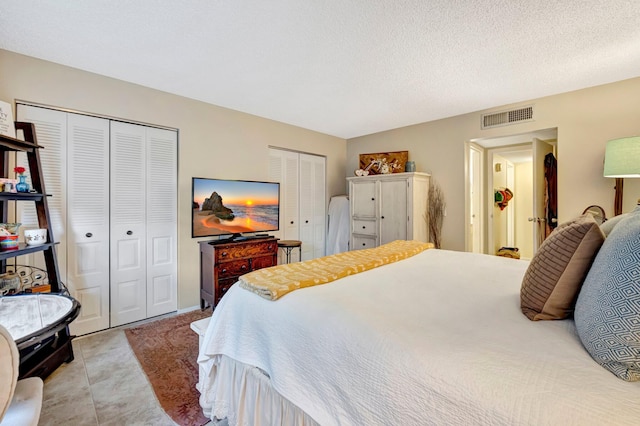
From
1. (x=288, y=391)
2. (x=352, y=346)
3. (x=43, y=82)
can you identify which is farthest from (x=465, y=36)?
(x=43, y=82)

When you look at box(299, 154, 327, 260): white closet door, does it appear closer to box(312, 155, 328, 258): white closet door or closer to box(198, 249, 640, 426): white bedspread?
box(312, 155, 328, 258): white closet door

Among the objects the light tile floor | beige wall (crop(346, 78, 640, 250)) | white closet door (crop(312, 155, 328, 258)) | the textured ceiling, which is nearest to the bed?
the light tile floor

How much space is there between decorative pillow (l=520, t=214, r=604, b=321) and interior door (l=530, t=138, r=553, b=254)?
2714mm

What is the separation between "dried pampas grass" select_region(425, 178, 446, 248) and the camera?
3.97 metres

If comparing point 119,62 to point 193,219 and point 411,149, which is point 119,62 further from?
point 411,149

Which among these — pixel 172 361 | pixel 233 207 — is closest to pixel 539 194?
pixel 233 207

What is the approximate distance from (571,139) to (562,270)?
2849 millimetres

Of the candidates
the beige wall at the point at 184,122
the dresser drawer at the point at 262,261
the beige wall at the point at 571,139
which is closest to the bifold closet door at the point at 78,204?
the beige wall at the point at 184,122

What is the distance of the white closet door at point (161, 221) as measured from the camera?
2.98 m

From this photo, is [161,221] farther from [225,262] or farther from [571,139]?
[571,139]

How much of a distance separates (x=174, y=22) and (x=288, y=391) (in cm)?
225

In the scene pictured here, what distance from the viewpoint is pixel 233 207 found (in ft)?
11.1

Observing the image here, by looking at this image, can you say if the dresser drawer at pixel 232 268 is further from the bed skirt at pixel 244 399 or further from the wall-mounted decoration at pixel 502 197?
the wall-mounted decoration at pixel 502 197

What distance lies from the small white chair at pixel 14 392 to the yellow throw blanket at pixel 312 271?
2.70 ft
